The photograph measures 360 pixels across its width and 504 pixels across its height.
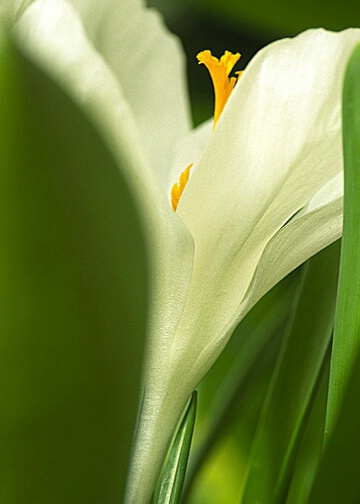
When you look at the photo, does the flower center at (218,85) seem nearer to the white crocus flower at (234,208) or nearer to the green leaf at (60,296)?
the white crocus flower at (234,208)

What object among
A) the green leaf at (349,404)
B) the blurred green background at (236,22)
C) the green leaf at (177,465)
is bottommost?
the green leaf at (177,465)

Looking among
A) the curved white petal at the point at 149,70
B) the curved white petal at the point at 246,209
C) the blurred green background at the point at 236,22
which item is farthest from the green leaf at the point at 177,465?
the blurred green background at the point at 236,22

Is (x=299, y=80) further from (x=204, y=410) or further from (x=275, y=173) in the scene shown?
(x=204, y=410)

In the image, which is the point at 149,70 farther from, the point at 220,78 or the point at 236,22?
the point at 236,22

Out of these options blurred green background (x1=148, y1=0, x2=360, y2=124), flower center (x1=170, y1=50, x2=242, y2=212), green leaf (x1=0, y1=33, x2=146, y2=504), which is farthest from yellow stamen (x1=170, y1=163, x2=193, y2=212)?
blurred green background (x1=148, y1=0, x2=360, y2=124)

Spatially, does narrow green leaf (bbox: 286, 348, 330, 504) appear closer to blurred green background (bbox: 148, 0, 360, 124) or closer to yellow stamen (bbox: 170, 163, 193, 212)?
yellow stamen (bbox: 170, 163, 193, 212)

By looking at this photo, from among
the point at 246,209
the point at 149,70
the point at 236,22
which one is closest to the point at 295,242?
the point at 246,209
